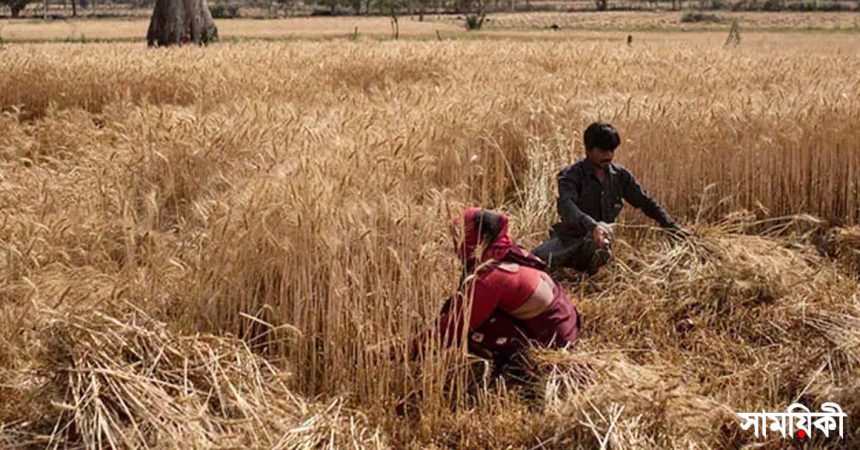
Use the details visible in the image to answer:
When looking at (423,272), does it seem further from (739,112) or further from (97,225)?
(739,112)

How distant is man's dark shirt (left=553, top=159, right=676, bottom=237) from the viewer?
4.84 m

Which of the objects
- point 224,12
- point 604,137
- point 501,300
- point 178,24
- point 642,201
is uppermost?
point 224,12

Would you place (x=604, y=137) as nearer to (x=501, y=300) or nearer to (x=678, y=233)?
(x=678, y=233)

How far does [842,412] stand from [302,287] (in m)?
2.10

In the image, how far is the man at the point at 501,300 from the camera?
11.6 ft

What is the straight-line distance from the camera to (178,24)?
1992cm

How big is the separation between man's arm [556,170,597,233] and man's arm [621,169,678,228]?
28 cm

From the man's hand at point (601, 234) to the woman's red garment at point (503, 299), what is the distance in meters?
0.65

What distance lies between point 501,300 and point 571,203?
4.11ft

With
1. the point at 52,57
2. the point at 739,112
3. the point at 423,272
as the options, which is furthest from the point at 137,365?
the point at 52,57

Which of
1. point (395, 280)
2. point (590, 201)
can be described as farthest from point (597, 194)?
point (395, 280)

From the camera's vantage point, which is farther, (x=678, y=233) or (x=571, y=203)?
(x=678, y=233)

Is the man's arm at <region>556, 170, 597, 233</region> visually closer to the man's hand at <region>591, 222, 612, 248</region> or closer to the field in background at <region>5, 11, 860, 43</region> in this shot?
the man's hand at <region>591, 222, 612, 248</region>

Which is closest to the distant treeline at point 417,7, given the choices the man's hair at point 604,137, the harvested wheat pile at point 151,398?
the man's hair at point 604,137
